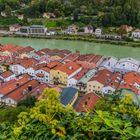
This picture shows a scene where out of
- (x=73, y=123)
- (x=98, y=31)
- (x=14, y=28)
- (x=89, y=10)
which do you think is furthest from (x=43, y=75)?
(x=89, y=10)

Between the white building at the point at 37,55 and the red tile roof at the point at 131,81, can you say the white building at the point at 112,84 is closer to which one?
the red tile roof at the point at 131,81

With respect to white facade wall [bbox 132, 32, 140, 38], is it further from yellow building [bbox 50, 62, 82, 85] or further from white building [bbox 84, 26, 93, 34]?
yellow building [bbox 50, 62, 82, 85]

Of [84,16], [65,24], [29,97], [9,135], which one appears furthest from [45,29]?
[9,135]

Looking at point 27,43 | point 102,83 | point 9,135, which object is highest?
point 9,135

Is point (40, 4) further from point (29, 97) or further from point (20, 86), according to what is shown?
point (29, 97)

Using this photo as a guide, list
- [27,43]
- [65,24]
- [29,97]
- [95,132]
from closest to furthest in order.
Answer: [95,132] → [29,97] → [27,43] → [65,24]

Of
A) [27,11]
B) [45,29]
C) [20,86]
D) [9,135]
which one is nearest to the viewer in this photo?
[9,135]

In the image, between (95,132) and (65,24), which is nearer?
(95,132)

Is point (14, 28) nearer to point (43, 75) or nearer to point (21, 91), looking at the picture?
point (43, 75)
